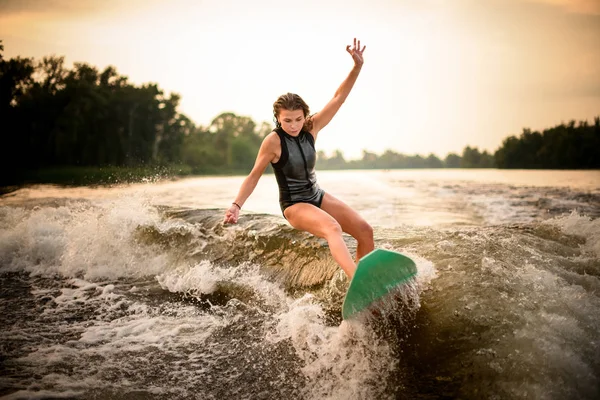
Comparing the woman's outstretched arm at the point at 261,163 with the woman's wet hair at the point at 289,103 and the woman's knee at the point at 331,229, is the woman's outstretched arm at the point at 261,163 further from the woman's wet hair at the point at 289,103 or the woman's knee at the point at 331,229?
the woman's knee at the point at 331,229

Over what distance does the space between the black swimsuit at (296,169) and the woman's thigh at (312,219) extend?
0.13 metres

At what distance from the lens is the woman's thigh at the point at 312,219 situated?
378 cm

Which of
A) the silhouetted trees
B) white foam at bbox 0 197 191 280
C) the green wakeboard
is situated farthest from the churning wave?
the silhouetted trees

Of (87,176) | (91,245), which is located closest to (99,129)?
(87,176)

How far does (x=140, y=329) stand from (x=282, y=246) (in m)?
2.19

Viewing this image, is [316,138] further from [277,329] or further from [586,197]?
[586,197]

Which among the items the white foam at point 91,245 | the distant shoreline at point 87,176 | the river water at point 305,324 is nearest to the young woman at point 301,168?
the river water at point 305,324

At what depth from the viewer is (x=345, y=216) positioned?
4.26 m

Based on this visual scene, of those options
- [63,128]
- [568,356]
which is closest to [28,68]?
[63,128]

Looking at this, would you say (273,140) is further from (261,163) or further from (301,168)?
(301,168)

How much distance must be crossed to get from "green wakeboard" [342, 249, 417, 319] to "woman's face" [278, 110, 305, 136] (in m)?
1.69

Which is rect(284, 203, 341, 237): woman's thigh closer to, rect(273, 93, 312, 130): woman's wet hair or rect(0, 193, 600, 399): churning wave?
rect(0, 193, 600, 399): churning wave

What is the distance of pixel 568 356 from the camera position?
2.71m

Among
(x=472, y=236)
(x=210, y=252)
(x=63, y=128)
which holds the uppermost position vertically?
→ (x=63, y=128)
